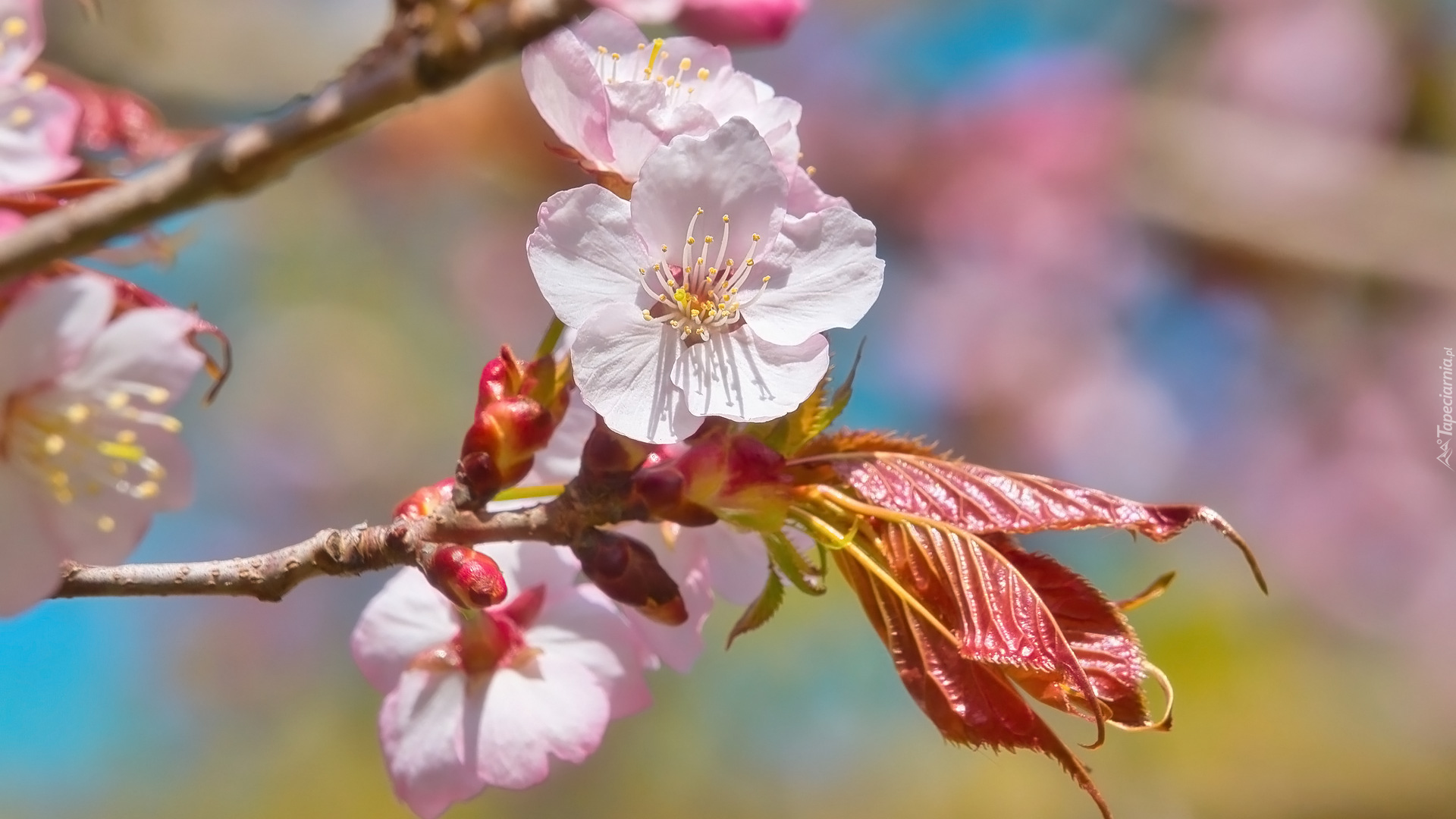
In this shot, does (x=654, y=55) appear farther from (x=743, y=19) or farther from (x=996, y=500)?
(x=996, y=500)

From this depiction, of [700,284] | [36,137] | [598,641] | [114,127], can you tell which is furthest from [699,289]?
[114,127]

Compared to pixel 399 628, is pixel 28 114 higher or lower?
higher

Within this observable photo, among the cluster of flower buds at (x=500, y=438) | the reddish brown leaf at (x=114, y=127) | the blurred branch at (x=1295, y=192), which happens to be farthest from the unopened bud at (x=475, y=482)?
→ the blurred branch at (x=1295, y=192)

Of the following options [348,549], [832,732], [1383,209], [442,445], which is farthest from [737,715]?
[348,549]

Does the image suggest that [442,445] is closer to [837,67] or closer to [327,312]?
[327,312]

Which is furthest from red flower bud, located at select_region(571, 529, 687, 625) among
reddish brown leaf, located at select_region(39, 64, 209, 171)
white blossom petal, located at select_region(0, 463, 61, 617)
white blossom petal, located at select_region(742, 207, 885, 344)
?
reddish brown leaf, located at select_region(39, 64, 209, 171)

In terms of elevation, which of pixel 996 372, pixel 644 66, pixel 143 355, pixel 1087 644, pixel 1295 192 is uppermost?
pixel 644 66
